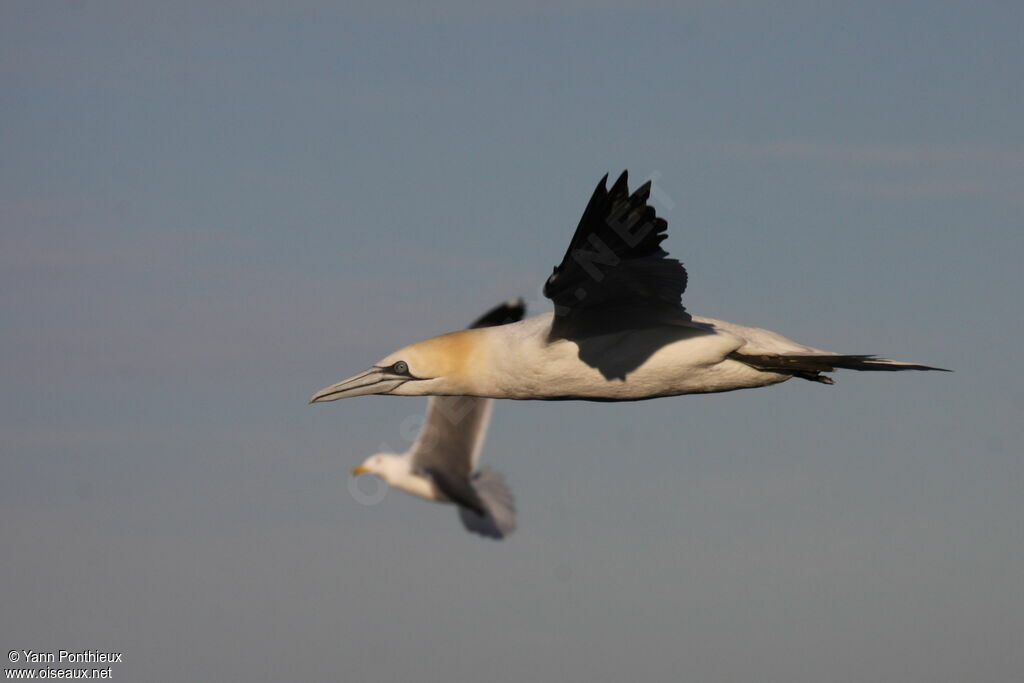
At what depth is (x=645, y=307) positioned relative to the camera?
13.4 m

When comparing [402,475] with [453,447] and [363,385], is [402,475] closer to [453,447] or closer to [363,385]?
[453,447]

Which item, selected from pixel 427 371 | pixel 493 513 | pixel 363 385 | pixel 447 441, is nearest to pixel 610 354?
pixel 427 371

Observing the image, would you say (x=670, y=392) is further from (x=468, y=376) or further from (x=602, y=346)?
(x=468, y=376)

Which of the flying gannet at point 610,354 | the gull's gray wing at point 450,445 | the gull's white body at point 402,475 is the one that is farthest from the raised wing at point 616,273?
the gull's white body at point 402,475

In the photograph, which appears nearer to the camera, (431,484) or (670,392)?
(670,392)

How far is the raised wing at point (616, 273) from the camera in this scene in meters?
12.0

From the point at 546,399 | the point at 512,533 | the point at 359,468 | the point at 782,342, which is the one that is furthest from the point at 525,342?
the point at 359,468

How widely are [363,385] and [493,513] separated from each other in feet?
49.7

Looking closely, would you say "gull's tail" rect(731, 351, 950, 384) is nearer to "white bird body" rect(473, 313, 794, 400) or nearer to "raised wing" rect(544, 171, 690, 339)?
"white bird body" rect(473, 313, 794, 400)

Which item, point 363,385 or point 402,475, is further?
point 402,475

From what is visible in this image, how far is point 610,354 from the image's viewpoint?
13.7 m

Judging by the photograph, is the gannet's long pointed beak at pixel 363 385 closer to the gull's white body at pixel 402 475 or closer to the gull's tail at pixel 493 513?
the gull's white body at pixel 402 475

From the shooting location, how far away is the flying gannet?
13.1m

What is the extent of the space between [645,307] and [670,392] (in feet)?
3.39
